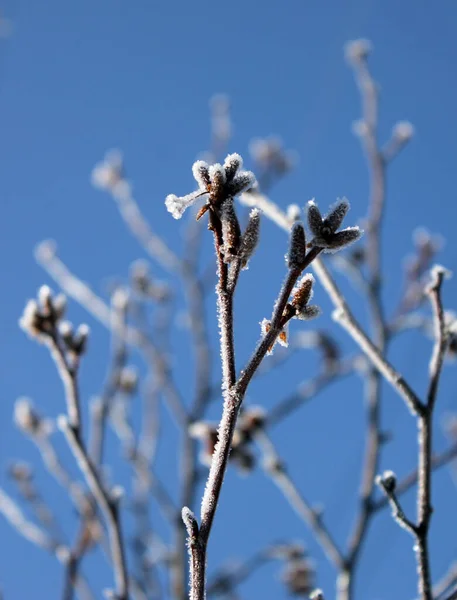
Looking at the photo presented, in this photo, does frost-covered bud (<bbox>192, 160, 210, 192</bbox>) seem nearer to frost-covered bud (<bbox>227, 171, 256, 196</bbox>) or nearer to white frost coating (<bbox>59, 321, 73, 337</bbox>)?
frost-covered bud (<bbox>227, 171, 256, 196</bbox>)

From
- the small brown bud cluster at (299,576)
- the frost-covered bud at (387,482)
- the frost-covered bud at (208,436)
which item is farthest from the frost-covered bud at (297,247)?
the small brown bud cluster at (299,576)

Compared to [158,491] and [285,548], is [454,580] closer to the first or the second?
[285,548]

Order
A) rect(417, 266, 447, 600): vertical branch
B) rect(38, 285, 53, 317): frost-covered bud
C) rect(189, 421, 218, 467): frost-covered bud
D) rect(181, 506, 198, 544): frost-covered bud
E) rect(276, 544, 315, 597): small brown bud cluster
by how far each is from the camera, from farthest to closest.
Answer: rect(276, 544, 315, 597): small brown bud cluster → rect(189, 421, 218, 467): frost-covered bud → rect(38, 285, 53, 317): frost-covered bud → rect(417, 266, 447, 600): vertical branch → rect(181, 506, 198, 544): frost-covered bud

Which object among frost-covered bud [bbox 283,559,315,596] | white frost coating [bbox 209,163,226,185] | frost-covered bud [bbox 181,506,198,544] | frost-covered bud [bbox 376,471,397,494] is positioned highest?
frost-covered bud [bbox 283,559,315,596]

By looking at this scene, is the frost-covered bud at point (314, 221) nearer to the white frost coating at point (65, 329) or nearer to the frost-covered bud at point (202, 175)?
the frost-covered bud at point (202, 175)

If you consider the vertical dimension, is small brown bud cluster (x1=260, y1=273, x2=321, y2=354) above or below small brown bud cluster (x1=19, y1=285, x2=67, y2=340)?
below

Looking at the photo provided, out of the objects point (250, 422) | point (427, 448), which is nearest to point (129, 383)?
point (250, 422)

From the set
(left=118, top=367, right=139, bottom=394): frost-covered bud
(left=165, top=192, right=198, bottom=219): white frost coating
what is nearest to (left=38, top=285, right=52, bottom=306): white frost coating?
(left=165, top=192, right=198, bottom=219): white frost coating
